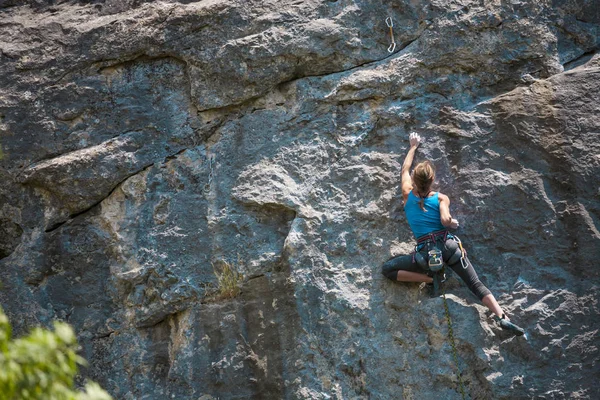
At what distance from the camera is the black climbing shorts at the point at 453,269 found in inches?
250

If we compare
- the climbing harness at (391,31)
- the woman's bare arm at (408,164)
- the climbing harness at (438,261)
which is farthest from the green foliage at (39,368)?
the climbing harness at (391,31)

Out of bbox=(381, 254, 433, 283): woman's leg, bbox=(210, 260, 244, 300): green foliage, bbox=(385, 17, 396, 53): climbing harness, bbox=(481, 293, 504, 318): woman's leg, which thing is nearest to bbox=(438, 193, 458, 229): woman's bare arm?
bbox=(381, 254, 433, 283): woman's leg

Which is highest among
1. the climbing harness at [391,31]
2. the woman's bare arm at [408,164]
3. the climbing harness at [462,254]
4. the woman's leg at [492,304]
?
the climbing harness at [391,31]

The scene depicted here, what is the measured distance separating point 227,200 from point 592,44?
3633mm

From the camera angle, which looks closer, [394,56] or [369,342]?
[369,342]

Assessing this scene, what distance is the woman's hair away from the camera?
6.45 metres

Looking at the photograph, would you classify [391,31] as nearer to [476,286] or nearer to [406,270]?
[406,270]

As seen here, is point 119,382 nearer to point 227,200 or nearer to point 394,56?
point 227,200

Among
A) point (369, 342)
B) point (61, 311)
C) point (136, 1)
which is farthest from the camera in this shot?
point (136, 1)

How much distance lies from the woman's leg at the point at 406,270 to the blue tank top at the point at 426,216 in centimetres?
24

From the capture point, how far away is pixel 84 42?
7281 mm

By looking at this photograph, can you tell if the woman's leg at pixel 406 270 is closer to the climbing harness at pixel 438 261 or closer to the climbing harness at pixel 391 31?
the climbing harness at pixel 438 261

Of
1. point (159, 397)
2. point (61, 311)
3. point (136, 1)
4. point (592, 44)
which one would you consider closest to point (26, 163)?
point (61, 311)

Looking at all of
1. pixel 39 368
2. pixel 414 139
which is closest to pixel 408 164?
pixel 414 139
